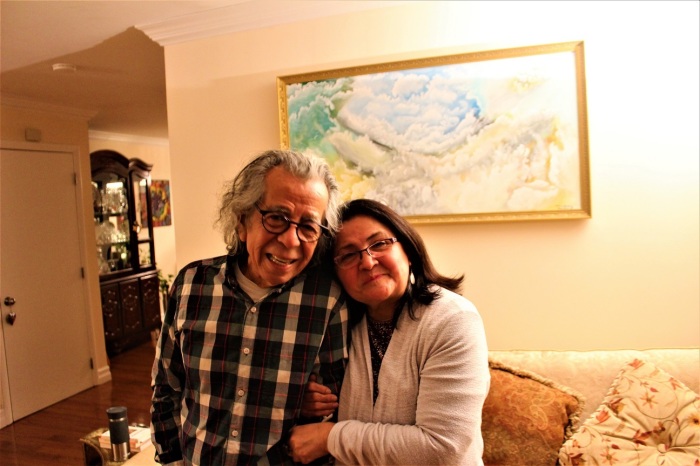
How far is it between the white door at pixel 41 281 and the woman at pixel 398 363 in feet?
12.4

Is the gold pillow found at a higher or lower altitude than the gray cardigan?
lower

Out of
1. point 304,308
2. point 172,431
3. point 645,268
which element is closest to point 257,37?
point 304,308

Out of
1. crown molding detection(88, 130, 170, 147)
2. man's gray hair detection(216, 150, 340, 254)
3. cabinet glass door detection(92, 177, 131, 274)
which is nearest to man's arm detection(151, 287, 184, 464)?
man's gray hair detection(216, 150, 340, 254)

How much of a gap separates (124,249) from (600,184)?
5.44 m

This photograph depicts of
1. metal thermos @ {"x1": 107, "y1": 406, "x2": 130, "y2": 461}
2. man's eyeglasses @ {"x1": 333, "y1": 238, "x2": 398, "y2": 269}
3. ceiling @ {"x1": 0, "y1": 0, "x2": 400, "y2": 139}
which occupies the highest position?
ceiling @ {"x1": 0, "y1": 0, "x2": 400, "y2": 139}

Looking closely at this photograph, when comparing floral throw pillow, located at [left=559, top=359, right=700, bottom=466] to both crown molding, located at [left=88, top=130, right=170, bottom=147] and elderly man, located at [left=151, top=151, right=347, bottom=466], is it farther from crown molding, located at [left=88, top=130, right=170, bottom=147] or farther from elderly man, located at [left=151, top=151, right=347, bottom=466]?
crown molding, located at [left=88, top=130, right=170, bottom=147]

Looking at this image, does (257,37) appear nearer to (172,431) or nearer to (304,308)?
(304,308)

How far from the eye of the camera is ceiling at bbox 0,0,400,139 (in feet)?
7.58

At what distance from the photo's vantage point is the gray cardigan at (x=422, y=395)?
3.37 feet

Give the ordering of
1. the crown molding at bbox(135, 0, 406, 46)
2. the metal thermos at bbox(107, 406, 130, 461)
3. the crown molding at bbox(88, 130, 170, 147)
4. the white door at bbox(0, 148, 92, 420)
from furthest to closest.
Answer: the crown molding at bbox(88, 130, 170, 147), the white door at bbox(0, 148, 92, 420), the crown molding at bbox(135, 0, 406, 46), the metal thermos at bbox(107, 406, 130, 461)

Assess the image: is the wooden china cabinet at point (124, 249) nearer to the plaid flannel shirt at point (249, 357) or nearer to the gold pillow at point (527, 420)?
the plaid flannel shirt at point (249, 357)

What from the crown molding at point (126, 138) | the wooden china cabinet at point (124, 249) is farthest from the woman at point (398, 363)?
the wooden china cabinet at point (124, 249)

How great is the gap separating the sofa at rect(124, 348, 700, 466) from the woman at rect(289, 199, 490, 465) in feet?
2.36

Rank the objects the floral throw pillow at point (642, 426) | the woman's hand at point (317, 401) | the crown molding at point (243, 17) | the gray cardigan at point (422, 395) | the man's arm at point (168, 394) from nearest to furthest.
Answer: the gray cardigan at point (422, 395)
the woman's hand at point (317, 401)
the man's arm at point (168, 394)
the floral throw pillow at point (642, 426)
the crown molding at point (243, 17)
